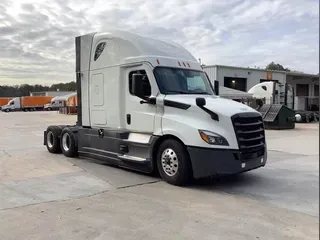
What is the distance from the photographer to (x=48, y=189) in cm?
601

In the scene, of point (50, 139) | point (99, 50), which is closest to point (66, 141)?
point (50, 139)

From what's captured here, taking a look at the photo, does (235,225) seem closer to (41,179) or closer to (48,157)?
(41,179)

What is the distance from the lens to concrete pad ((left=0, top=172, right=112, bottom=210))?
538 cm

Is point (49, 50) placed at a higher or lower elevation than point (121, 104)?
higher

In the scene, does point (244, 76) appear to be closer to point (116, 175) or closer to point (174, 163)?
point (116, 175)

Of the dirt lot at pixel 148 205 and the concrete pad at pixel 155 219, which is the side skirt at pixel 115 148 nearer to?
the dirt lot at pixel 148 205

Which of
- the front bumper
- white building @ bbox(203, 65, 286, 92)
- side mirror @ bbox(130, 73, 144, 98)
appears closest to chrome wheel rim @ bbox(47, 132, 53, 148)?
side mirror @ bbox(130, 73, 144, 98)

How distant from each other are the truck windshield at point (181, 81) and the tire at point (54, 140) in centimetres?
450

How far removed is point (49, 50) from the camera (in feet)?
18.0

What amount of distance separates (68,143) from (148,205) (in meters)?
4.91

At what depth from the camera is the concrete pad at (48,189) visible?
5375 mm

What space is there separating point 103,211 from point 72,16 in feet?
8.97

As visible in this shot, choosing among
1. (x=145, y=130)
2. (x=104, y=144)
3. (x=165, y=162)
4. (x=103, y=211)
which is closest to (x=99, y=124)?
(x=104, y=144)

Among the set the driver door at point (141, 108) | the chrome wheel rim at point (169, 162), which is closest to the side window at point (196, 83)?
the driver door at point (141, 108)
